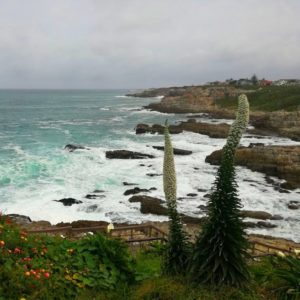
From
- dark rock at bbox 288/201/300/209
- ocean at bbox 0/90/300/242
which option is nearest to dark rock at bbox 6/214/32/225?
ocean at bbox 0/90/300/242

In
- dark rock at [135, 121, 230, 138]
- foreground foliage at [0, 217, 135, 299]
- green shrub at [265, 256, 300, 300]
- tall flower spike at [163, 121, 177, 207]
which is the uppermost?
tall flower spike at [163, 121, 177, 207]

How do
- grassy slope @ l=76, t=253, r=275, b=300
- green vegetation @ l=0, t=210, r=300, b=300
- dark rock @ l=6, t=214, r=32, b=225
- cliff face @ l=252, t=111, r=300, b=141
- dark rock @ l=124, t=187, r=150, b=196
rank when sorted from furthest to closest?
cliff face @ l=252, t=111, r=300, b=141, dark rock @ l=124, t=187, r=150, b=196, dark rock @ l=6, t=214, r=32, b=225, grassy slope @ l=76, t=253, r=275, b=300, green vegetation @ l=0, t=210, r=300, b=300

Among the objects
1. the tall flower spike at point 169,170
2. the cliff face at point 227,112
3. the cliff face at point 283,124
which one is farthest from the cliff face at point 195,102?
the tall flower spike at point 169,170

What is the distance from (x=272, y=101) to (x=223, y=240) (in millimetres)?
84601

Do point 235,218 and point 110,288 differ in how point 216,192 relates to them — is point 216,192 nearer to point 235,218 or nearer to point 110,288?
point 235,218

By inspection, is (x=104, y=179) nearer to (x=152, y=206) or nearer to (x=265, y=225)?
(x=152, y=206)

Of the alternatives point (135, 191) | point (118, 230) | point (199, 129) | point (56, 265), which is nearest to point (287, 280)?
point (56, 265)

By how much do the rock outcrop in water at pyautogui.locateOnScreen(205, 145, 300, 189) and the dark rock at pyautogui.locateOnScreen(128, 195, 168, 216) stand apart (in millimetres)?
11117

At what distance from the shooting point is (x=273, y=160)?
35.6 metres

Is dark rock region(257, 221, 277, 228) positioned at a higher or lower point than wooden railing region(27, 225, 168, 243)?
lower

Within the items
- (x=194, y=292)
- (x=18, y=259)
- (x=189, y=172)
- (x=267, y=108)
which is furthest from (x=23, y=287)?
(x=267, y=108)

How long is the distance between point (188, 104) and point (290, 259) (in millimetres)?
100481

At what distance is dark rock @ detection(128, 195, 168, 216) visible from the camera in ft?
79.6

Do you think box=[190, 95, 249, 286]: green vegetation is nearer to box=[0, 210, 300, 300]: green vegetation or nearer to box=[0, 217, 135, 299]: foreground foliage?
box=[0, 210, 300, 300]: green vegetation
